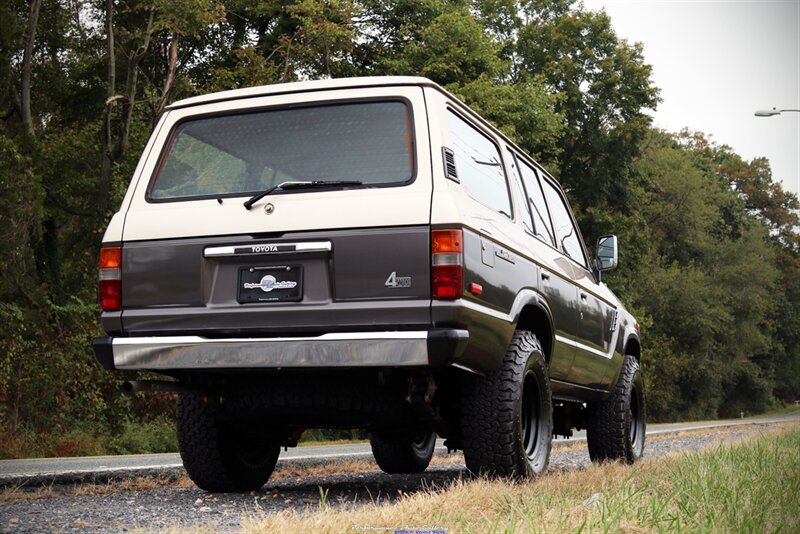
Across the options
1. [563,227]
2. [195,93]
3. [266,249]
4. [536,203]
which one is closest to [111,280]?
[266,249]

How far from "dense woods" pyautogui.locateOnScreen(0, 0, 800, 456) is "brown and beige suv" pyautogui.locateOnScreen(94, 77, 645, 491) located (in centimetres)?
868

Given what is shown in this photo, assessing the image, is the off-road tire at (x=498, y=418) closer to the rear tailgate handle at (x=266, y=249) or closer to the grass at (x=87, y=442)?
the rear tailgate handle at (x=266, y=249)

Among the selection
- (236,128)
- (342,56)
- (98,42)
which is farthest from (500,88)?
(236,128)

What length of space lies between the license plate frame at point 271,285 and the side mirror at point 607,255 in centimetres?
408

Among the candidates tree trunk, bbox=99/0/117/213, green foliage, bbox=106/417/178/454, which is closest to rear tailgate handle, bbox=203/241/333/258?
green foliage, bbox=106/417/178/454

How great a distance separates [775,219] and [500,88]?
47.9 metres

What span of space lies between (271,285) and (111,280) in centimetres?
96

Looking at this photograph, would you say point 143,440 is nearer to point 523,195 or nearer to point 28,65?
point 28,65

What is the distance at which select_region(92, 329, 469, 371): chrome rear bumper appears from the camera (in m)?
4.91

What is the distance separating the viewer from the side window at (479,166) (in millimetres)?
5648

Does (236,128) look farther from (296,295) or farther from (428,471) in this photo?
(428,471)

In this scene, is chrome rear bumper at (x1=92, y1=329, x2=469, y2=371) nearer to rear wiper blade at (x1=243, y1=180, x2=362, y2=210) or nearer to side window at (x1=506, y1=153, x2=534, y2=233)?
rear wiper blade at (x1=243, y1=180, x2=362, y2=210)

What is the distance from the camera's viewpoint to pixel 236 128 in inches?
231

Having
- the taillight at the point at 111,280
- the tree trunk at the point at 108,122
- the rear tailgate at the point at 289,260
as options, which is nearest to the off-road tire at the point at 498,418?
the rear tailgate at the point at 289,260
